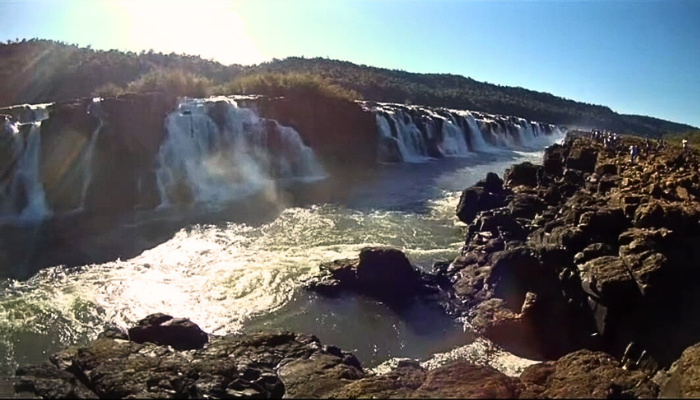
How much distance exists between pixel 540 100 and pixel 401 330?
5538 inches

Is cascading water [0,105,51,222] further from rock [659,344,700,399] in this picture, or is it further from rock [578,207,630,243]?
rock [659,344,700,399]

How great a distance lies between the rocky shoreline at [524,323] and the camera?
8688 mm

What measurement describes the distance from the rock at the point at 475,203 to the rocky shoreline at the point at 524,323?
12.3 feet

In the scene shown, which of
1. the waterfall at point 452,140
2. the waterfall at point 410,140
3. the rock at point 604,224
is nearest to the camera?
the rock at point 604,224

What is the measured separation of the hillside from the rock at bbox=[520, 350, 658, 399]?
48462mm

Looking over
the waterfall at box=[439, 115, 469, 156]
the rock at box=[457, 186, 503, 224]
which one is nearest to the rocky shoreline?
the rock at box=[457, 186, 503, 224]

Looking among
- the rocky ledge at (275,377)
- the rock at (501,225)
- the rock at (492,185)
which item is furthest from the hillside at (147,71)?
the rocky ledge at (275,377)

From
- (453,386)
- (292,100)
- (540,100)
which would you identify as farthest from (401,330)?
(540,100)

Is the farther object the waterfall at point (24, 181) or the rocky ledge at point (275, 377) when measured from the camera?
the waterfall at point (24, 181)

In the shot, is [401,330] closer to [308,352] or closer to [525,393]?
[308,352]

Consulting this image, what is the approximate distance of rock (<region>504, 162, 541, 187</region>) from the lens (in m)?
29.6

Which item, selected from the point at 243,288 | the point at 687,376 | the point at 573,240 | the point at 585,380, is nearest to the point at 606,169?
the point at 573,240

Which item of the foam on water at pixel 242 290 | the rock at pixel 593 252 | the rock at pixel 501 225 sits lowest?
the foam on water at pixel 242 290

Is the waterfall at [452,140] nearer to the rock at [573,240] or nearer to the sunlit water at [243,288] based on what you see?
the sunlit water at [243,288]
